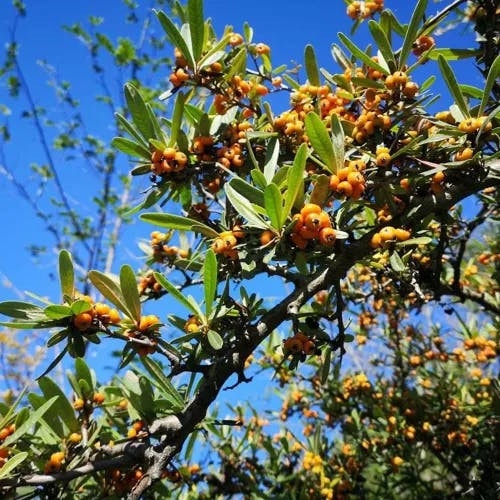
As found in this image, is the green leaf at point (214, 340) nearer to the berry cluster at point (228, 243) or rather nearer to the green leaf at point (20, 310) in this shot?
the berry cluster at point (228, 243)

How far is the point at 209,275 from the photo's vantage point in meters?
1.36

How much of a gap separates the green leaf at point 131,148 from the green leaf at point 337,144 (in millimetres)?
730

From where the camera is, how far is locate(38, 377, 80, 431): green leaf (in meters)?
1.65

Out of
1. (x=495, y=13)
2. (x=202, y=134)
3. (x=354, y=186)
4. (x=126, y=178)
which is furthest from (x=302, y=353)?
(x=126, y=178)

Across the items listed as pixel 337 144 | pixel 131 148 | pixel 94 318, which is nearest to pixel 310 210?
pixel 337 144

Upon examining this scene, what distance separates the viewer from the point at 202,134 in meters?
1.76

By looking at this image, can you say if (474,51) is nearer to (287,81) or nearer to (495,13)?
(495,13)

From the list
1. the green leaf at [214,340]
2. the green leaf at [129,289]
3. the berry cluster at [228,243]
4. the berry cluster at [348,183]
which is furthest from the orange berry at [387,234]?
the green leaf at [129,289]

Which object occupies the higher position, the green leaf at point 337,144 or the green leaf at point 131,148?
the green leaf at point 131,148

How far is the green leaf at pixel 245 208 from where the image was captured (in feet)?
4.19

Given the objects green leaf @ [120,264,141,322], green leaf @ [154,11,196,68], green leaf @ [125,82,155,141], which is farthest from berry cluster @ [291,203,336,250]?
green leaf @ [154,11,196,68]

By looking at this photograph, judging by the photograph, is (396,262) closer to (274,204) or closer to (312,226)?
(312,226)

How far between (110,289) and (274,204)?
58cm

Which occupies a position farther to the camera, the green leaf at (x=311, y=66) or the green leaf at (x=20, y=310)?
the green leaf at (x=311, y=66)
